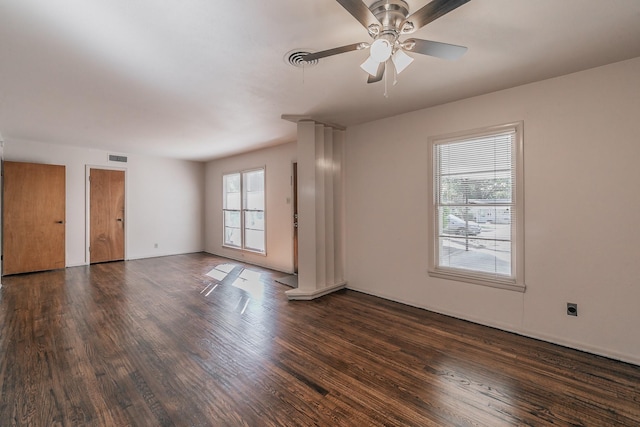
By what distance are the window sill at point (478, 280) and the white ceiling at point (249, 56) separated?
2020 millimetres

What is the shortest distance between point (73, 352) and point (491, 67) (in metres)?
4.46

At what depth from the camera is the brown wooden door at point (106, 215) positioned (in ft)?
20.0

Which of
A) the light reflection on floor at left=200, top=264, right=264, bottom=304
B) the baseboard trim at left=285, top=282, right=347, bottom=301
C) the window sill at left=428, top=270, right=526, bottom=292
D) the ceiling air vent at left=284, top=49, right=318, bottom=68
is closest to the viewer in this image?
the ceiling air vent at left=284, top=49, right=318, bottom=68

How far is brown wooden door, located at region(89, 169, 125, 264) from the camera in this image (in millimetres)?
6090

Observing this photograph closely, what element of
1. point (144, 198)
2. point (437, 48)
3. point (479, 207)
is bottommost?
point (479, 207)

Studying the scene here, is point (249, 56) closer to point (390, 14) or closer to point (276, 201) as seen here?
point (390, 14)

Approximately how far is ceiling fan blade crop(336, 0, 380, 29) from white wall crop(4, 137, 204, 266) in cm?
677

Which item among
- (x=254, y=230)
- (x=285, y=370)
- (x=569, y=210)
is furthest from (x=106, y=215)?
(x=569, y=210)

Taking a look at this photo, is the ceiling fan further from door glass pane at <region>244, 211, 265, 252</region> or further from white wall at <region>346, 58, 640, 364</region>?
door glass pane at <region>244, 211, 265, 252</region>

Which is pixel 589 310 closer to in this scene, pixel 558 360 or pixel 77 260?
pixel 558 360

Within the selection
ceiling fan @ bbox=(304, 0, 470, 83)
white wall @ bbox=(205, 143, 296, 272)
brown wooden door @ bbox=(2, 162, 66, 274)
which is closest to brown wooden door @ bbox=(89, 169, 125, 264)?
brown wooden door @ bbox=(2, 162, 66, 274)

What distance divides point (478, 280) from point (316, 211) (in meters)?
2.16

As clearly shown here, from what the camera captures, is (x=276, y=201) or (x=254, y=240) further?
(x=254, y=240)

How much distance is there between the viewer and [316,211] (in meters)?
4.02
